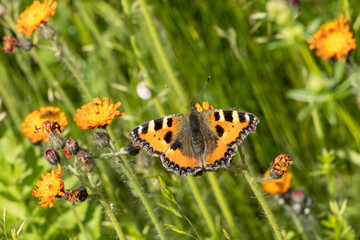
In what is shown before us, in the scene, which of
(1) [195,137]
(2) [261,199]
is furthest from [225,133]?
(2) [261,199]

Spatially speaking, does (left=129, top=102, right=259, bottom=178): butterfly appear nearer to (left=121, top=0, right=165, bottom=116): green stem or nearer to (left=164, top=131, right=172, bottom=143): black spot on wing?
(left=164, top=131, right=172, bottom=143): black spot on wing

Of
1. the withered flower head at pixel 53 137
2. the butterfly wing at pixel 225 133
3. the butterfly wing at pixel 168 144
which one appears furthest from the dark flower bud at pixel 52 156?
the butterfly wing at pixel 225 133

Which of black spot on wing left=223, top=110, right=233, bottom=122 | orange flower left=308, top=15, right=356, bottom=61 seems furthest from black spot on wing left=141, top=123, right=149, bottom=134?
orange flower left=308, top=15, right=356, bottom=61

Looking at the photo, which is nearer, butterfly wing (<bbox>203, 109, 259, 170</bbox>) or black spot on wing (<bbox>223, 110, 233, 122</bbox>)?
butterfly wing (<bbox>203, 109, 259, 170</bbox>)

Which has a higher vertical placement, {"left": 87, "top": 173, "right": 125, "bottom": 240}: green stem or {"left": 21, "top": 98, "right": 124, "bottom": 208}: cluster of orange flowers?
{"left": 21, "top": 98, "right": 124, "bottom": 208}: cluster of orange flowers

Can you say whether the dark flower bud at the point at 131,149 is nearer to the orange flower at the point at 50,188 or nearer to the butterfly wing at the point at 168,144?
the butterfly wing at the point at 168,144

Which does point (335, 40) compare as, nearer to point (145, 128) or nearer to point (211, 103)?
point (211, 103)

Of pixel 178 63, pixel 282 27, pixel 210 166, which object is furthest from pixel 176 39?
pixel 210 166
